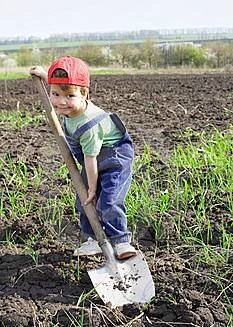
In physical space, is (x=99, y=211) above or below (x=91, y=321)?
above

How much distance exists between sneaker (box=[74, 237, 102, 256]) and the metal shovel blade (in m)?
0.22

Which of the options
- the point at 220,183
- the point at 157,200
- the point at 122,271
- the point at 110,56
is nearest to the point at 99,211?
the point at 122,271

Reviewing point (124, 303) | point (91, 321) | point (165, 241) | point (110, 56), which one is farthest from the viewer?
point (110, 56)

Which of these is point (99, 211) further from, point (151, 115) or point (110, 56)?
point (110, 56)

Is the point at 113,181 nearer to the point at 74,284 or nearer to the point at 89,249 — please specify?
the point at 89,249

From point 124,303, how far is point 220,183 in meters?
1.51

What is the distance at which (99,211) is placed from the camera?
3365mm

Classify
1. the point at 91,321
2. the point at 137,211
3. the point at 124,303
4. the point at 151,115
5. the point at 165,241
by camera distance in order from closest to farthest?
the point at 91,321 → the point at 124,303 → the point at 165,241 → the point at 137,211 → the point at 151,115

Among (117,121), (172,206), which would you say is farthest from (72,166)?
(172,206)

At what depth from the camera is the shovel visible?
Answer: 3.12 metres

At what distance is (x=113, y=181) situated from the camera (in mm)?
3348

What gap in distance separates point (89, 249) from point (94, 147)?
0.70 meters

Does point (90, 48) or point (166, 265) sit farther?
point (90, 48)

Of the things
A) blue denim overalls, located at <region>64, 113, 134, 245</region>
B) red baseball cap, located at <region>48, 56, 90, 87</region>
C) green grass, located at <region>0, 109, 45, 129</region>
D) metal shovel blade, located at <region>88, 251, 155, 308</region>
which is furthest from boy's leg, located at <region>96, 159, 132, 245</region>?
green grass, located at <region>0, 109, 45, 129</region>
